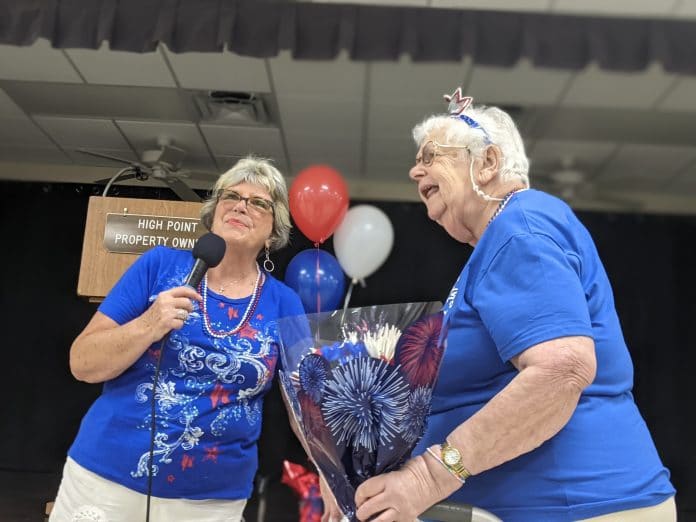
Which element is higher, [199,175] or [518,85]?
[518,85]

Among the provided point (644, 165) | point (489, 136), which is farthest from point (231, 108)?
point (644, 165)

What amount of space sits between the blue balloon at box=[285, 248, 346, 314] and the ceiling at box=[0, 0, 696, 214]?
0.87ft

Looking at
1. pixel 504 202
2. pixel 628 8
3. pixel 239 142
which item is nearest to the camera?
pixel 504 202

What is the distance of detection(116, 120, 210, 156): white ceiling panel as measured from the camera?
1.15 metres

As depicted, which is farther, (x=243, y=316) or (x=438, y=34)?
(x=438, y=34)

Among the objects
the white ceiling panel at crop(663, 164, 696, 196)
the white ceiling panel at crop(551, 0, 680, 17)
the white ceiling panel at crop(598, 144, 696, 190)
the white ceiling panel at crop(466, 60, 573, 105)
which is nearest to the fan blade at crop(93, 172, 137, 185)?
the white ceiling panel at crop(466, 60, 573, 105)

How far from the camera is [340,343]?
23.0 inches

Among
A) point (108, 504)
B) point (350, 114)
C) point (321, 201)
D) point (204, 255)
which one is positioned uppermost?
point (350, 114)

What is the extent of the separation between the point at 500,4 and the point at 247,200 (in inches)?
64.9

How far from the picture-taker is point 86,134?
1127 millimetres

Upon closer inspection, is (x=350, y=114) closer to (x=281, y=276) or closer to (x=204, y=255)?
(x=281, y=276)

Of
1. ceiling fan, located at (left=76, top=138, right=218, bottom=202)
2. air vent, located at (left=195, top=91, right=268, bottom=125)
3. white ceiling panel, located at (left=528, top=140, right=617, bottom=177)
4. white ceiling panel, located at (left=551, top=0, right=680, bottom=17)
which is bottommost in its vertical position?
ceiling fan, located at (left=76, top=138, right=218, bottom=202)

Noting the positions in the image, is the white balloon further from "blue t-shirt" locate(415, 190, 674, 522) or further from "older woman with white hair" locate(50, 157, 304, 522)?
"blue t-shirt" locate(415, 190, 674, 522)

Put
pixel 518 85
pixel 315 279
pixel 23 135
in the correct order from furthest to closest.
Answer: pixel 518 85
pixel 315 279
pixel 23 135
